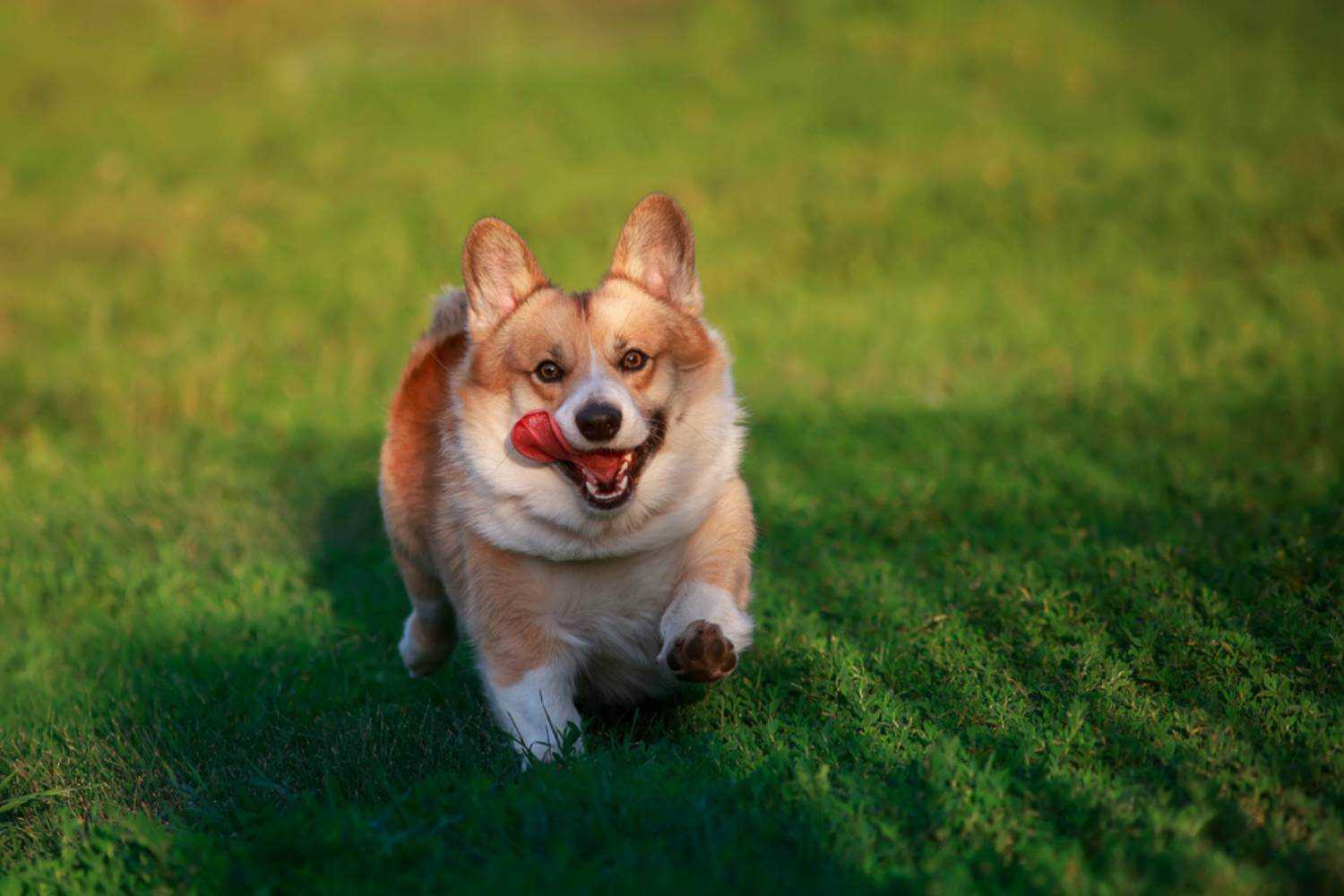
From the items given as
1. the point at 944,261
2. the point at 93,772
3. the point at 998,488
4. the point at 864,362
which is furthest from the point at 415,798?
the point at 944,261

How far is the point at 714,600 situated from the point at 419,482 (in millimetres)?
1440

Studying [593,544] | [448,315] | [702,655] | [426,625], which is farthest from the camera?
[448,315]

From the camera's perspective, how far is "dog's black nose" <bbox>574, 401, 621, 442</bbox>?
3744 mm

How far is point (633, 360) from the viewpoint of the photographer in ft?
13.6

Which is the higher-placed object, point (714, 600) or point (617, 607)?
point (714, 600)

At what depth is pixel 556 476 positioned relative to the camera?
13.3 ft

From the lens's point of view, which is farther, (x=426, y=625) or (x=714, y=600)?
(x=426, y=625)

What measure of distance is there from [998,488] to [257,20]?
13873 millimetres

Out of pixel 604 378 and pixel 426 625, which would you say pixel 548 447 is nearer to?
pixel 604 378

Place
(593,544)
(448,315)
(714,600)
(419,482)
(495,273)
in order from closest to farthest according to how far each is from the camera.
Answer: (714,600), (593,544), (495,273), (419,482), (448,315)

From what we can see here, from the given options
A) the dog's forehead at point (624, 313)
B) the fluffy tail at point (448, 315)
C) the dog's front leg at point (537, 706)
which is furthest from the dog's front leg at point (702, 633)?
the fluffy tail at point (448, 315)

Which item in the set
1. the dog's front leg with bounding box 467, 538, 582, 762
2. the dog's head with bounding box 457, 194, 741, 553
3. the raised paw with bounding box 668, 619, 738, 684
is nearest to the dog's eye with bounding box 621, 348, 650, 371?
the dog's head with bounding box 457, 194, 741, 553

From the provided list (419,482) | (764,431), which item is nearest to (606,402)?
(419,482)

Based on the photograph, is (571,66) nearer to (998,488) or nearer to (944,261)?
(944,261)
